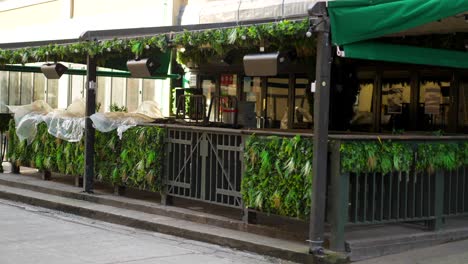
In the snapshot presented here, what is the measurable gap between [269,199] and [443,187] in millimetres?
2311

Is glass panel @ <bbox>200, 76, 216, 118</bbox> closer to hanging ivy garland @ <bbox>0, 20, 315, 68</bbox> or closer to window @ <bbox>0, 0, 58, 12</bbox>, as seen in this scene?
hanging ivy garland @ <bbox>0, 20, 315, 68</bbox>

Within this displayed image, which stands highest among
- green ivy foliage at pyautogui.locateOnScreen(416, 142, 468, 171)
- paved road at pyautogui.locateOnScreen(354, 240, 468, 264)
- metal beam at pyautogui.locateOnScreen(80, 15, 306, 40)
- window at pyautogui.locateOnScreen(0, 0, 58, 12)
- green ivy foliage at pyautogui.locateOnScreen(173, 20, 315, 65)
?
window at pyautogui.locateOnScreen(0, 0, 58, 12)

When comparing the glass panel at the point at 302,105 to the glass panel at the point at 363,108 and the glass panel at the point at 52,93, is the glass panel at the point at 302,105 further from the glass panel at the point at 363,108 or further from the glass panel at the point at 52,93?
the glass panel at the point at 52,93

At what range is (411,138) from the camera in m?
7.73

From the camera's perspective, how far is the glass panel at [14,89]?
2498 centimetres

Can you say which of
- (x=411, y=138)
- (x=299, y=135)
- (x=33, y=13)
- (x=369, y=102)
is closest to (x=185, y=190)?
(x=299, y=135)

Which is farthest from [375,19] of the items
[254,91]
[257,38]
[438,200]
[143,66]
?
[254,91]

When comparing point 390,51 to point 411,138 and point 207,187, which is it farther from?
point 207,187

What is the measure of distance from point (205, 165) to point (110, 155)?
252 centimetres

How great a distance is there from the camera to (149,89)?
1766cm

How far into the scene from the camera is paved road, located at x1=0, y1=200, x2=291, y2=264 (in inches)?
283

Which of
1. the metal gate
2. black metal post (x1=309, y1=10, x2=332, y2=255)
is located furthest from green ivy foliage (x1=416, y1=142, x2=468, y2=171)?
the metal gate

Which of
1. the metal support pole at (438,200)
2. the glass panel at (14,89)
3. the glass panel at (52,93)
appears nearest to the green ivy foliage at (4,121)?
the glass panel at (52,93)

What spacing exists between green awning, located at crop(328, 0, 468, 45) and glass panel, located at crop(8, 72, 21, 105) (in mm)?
20524
